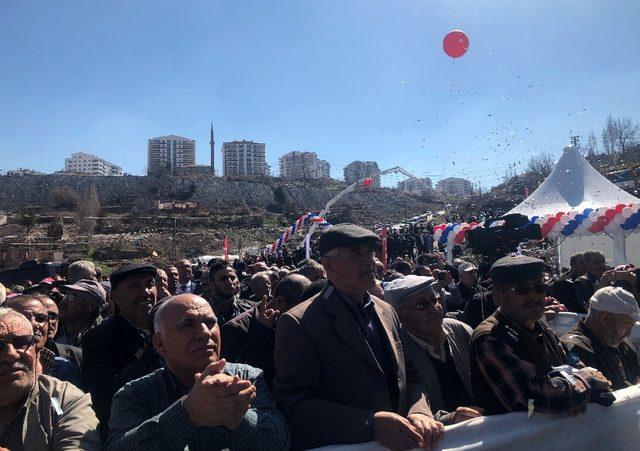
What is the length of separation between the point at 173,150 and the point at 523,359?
11282 cm

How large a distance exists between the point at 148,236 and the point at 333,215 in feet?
74.4

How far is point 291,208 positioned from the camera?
6444 cm

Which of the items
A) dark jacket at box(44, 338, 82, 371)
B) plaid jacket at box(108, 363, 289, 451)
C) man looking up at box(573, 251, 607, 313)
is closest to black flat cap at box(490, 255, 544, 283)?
plaid jacket at box(108, 363, 289, 451)

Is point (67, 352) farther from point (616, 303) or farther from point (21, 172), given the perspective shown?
point (21, 172)

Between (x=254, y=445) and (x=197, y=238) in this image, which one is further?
(x=197, y=238)

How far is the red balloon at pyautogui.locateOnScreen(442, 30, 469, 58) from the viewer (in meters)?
7.36

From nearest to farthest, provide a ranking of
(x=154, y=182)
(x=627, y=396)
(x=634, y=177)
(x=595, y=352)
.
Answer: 1. (x=627, y=396)
2. (x=595, y=352)
3. (x=634, y=177)
4. (x=154, y=182)

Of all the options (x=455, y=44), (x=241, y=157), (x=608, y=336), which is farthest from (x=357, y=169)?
(x=608, y=336)

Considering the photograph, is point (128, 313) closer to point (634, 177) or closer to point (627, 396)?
point (627, 396)

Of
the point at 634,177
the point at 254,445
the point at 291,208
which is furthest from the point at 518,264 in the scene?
the point at 291,208

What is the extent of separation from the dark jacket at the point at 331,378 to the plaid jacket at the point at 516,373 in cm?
32

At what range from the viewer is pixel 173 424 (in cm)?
164

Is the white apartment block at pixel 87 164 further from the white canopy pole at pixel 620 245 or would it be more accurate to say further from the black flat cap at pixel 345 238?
the black flat cap at pixel 345 238

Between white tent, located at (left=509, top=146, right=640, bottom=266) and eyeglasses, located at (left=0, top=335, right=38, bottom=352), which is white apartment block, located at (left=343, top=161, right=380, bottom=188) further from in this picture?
eyeglasses, located at (left=0, top=335, right=38, bottom=352)
